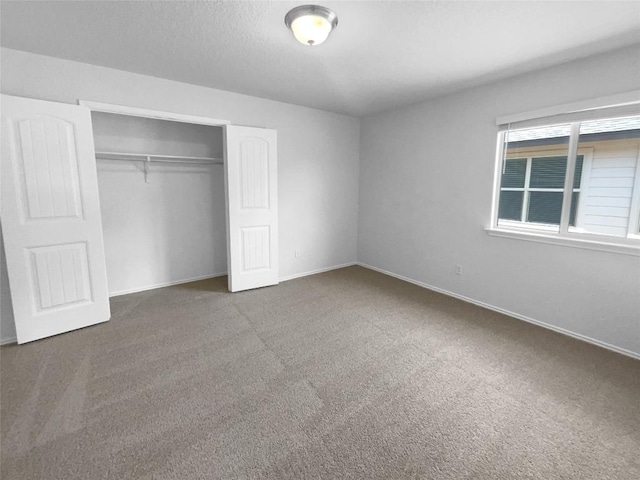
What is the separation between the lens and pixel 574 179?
2.72 metres

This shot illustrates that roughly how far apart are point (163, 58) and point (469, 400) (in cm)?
375

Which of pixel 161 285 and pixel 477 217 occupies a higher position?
pixel 477 217

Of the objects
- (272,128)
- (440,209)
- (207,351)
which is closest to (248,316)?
(207,351)

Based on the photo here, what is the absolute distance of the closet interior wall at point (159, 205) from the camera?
3.58 meters

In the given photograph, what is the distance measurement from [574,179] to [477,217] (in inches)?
36.8

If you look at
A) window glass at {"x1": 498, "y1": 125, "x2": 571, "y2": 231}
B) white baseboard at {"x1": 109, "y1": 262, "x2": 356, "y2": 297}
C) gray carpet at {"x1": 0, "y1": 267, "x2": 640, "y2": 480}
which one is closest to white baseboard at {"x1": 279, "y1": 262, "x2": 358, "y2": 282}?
white baseboard at {"x1": 109, "y1": 262, "x2": 356, "y2": 297}

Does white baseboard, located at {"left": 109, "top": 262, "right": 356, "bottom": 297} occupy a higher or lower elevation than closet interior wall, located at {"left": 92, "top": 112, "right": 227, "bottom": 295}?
lower

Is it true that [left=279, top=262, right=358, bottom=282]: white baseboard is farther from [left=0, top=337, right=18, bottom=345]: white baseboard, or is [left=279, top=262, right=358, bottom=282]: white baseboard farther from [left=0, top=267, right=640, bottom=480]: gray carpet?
[left=0, top=337, right=18, bottom=345]: white baseboard

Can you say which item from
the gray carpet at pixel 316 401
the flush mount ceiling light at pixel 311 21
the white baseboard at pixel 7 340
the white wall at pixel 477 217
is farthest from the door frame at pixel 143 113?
the white wall at pixel 477 217

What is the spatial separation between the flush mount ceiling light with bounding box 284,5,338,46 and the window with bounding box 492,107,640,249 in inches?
90.4

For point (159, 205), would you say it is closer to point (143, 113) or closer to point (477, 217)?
point (143, 113)

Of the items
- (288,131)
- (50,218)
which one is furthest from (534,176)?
(50,218)

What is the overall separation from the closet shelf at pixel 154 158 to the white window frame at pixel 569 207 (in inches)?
142

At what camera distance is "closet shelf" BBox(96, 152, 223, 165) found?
3370 millimetres
